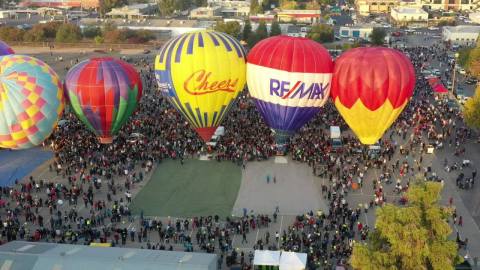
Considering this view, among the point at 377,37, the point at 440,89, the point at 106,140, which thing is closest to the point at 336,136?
the point at 106,140

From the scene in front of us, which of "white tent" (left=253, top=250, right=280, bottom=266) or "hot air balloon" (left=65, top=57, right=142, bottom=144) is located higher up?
"hot air balloon" (left=65, top=57, right=142, bottom=144)

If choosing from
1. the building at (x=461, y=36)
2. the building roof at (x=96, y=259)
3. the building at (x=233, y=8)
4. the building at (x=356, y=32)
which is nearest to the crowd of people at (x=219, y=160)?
the building roof at (x=96, y=259)

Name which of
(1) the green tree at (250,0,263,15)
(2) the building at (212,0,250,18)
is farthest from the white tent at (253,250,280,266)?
(1) the green tree at (250,0,263,15)

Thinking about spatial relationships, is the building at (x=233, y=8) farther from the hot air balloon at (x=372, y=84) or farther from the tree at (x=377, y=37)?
the hot air balloon at (x=372, y=84)

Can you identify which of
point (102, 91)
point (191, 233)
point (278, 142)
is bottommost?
point (191, 233)

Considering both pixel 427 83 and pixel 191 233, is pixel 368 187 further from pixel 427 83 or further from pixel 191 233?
pixel 427 83

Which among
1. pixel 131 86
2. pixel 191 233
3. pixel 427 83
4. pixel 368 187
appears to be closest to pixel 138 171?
pixel 131 86

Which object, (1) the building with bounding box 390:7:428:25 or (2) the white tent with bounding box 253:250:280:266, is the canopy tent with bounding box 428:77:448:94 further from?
(1) the building with bounding box 390:7:428:25
